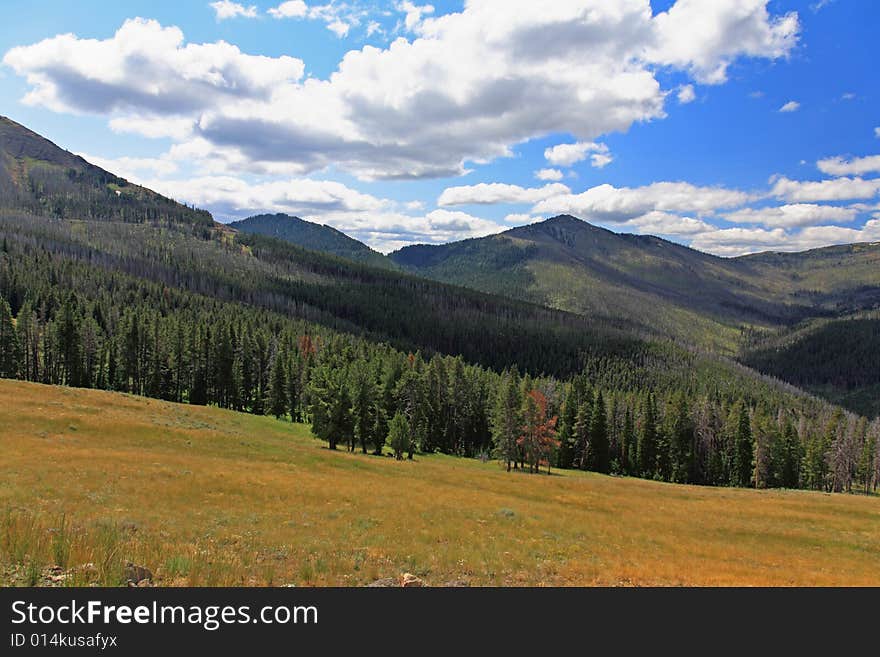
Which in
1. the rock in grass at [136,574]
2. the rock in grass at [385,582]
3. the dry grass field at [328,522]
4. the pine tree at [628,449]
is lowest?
the pine tree at [628,449]

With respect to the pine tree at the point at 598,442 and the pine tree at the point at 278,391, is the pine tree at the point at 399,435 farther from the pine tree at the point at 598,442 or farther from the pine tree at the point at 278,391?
the pine tree at the point at 598,442

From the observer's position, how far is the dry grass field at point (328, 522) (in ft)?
43.1

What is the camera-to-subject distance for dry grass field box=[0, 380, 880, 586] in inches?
517

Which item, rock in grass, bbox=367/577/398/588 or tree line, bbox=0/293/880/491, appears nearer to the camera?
rock in grass, bbox=367/577/398/588

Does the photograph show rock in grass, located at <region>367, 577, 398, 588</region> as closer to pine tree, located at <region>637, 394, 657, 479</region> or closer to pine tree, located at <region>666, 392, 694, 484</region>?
pine tree, located at <region>637, 394, 657, 479</region>

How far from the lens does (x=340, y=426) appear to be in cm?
6338

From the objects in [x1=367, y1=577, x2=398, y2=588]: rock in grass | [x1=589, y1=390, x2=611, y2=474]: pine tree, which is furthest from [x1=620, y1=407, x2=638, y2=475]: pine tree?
[x1=367, y1=577, x2=398, y2=588]: rock in grass

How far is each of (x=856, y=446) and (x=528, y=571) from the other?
130m

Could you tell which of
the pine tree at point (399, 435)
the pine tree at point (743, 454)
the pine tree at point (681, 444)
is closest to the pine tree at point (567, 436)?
the pine tree at point (681, 444)

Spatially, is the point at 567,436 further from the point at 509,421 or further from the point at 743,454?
the point at 743,454

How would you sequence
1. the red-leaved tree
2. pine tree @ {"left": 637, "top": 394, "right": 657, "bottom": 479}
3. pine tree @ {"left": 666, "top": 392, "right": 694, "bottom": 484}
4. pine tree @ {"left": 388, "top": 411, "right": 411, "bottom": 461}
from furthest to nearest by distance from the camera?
pine tree @ {"left": 637, "top": 394, "right": 657, "bottom": 479} → pine tree @ {"left": 666, "top": 392, "right": 694, "bottom": 484} → the red-leaved tree → pine tree @ {"left": 388, "top": 411, "right": 411, "bottom": 461}
